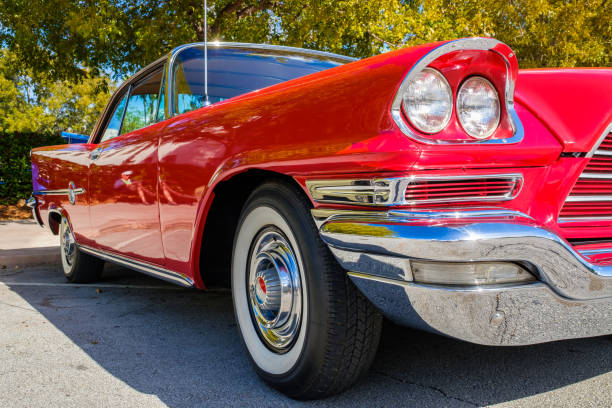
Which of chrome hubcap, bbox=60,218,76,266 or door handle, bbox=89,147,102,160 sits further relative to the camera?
chrome hubcap, bbox=60,218,76,266

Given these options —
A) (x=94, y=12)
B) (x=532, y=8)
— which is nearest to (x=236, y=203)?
(x=94, y=12)

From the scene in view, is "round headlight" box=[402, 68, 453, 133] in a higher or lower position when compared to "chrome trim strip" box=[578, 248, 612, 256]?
higher

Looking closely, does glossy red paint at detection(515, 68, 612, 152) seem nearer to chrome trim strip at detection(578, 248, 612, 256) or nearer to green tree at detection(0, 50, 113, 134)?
chrome trim strip at detection(578, 248, 612, 256)

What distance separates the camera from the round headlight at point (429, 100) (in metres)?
1.67

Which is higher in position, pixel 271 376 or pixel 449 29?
pixel 449 29

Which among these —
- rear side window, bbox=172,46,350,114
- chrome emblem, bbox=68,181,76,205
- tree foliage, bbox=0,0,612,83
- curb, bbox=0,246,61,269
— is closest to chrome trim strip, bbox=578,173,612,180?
rear side window, bbox=172,46,350,114

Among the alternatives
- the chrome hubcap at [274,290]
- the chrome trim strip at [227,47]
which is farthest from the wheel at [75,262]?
the chrome hubcap at [274,290]

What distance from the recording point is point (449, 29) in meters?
10.9

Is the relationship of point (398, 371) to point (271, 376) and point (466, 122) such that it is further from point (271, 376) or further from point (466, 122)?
point (466, 122)

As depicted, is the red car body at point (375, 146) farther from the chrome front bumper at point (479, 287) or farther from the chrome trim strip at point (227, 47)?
the chrome trim strip at point (227, 47)

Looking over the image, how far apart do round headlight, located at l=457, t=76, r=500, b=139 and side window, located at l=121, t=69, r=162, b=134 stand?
210cm

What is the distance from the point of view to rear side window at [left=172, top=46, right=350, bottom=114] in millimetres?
3227

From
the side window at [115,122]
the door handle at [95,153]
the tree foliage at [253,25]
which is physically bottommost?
the door handle at [95,153]

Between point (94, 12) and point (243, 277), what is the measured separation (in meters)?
8.13
